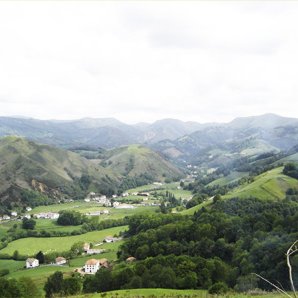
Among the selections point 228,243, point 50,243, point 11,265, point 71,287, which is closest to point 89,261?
point 11,265

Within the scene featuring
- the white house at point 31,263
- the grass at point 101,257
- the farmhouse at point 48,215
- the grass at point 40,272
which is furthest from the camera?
the farmhouse at point 48,215

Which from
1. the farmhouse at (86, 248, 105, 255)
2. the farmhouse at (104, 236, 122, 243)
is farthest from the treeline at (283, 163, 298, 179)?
the farmhouse at (86, 248, 105, 255)

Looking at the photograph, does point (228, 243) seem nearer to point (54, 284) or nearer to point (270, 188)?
point (54, 284)

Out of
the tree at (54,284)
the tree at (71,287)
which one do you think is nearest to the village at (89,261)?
the tree at (54,284)

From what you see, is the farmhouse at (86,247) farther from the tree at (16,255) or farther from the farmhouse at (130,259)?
the farmhouse at (130,259)

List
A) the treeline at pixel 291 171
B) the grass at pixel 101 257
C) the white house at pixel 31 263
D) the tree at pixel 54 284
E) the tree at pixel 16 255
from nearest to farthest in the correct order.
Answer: the tree at pixel 54 284 < the white house at pixel 31 263 < the grass at pixel 101 257 < the tree at pixel 16 255 < the treeline at pixel 291 171

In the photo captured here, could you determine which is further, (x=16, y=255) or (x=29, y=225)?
(x=29, y=225)

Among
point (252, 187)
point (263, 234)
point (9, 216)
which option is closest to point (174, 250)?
point (263, 234)

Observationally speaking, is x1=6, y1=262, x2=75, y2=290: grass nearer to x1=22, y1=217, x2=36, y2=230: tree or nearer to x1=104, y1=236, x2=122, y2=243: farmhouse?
x1=104, y1=236, x2=122, y2=243: farmhouse

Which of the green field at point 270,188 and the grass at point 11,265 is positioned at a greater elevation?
the green field at point 270,188
